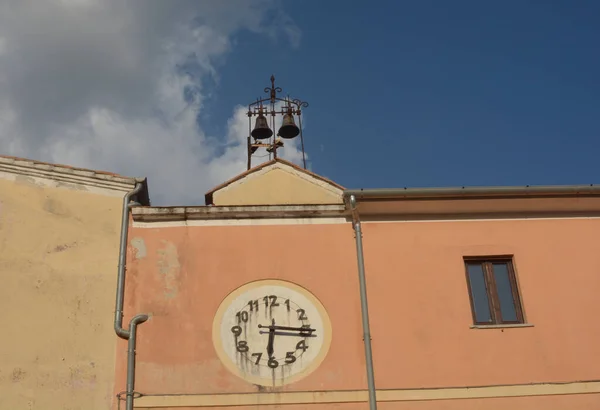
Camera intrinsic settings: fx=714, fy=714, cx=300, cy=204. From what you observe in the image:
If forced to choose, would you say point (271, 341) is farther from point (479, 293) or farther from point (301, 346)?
point (479, 293)

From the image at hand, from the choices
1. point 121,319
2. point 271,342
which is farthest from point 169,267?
point 271,342

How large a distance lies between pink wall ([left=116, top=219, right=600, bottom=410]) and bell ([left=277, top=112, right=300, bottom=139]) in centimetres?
474

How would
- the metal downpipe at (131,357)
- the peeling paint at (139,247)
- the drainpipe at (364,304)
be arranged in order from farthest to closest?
the peeling paint at (139,247)
the drainpipe at (364,304)
the metal downpipe at (131,357)

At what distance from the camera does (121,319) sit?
1190 centimetres

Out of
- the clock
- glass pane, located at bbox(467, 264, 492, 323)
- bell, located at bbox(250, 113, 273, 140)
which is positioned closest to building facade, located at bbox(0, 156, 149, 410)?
the clock

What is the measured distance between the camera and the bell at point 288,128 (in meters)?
17.2

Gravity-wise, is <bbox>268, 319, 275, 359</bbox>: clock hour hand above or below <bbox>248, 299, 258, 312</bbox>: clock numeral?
below

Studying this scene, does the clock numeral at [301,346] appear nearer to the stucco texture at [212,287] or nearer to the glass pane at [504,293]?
the stucco texture at [212,287]

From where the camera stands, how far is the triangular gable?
595 inches

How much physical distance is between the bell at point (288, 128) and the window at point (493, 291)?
6026mm

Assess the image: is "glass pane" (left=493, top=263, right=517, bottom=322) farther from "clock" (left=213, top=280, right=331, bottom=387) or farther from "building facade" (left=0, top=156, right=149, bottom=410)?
"building facade" (left=0, top=156, right=149, bottom=410)

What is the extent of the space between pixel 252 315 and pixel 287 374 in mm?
1173

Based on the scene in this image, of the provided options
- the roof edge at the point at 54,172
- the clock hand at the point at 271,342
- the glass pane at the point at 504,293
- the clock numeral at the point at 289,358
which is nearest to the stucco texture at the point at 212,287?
the clock numeral at the point at 289,358

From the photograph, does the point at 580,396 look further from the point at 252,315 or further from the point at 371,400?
the point at 252,315
